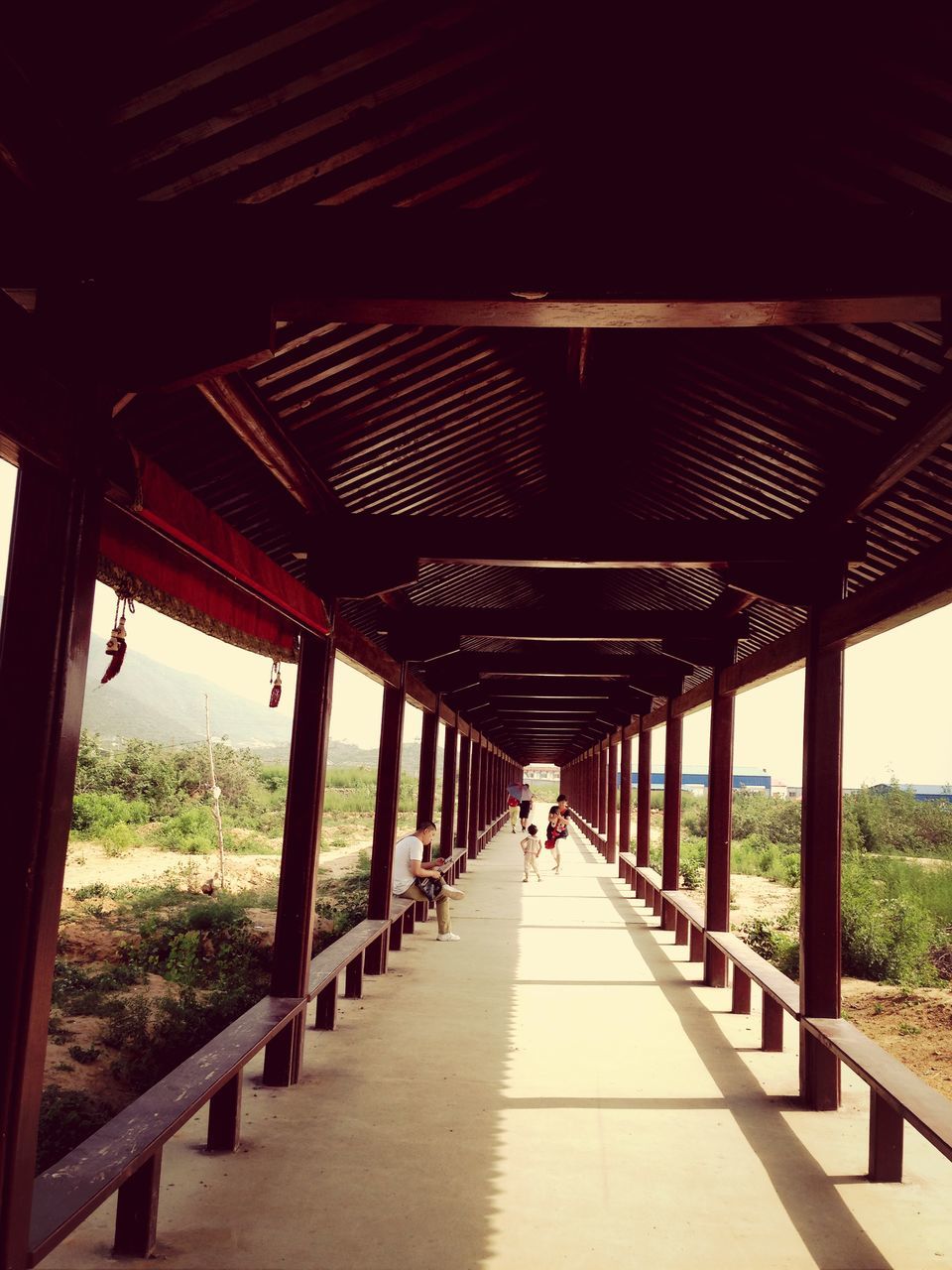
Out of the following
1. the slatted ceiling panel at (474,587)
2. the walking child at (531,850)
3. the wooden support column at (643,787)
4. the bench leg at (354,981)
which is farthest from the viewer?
the walking child at (531,850)

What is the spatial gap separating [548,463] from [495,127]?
3.31 m

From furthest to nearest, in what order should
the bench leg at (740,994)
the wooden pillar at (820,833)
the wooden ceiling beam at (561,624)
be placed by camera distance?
the wooden ceiling beam at (561,624), the bench leg at (740,994), the wooden pillar at (820,833)

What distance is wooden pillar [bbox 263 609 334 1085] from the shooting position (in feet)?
17.3

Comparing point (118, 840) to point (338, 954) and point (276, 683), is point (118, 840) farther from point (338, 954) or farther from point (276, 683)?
point (276, 683)

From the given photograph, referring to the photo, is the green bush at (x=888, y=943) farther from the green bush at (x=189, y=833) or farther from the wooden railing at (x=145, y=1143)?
the green bush at (x=189, y=833)

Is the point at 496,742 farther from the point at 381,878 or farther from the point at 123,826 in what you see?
the point at 381,878

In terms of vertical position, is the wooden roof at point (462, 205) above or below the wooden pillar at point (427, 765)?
above

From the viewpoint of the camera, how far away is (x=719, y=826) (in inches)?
308

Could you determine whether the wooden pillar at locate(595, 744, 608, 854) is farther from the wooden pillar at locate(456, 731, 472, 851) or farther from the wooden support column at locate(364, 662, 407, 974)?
the wooden support column at locate(364, 662, 407, 974)

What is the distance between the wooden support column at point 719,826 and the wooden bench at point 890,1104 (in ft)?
9.96

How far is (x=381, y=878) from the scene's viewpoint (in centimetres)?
805

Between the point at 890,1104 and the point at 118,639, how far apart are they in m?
3.65

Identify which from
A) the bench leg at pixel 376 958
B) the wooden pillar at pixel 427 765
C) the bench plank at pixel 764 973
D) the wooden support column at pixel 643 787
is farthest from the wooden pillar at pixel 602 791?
the bench plank at pixel 764 973

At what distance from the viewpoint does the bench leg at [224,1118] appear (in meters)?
4.15
